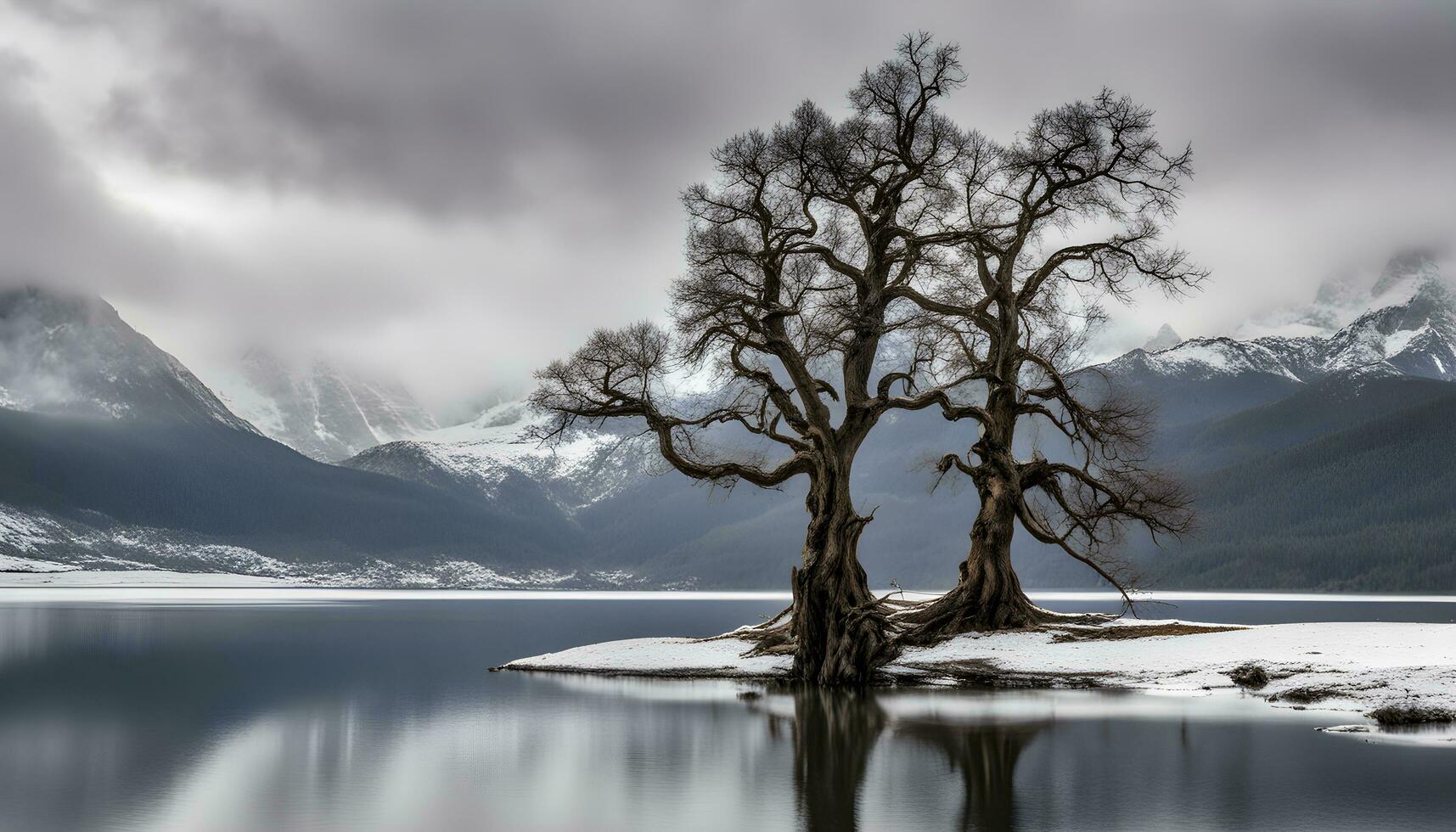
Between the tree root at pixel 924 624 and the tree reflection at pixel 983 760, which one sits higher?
the tree root at pixel 924 624

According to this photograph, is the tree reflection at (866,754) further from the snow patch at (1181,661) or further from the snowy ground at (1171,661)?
the snow patch at (1181,661)

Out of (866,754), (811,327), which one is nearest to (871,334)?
(811,327)

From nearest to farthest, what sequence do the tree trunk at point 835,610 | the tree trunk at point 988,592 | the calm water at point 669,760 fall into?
the calm water at point 669,760, the tree trunk at point 835,610, the tree trunk at point 988,592

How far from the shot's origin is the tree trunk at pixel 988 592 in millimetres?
36000

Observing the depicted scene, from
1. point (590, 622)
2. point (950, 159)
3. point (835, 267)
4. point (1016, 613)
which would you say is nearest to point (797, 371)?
point (835, 267)

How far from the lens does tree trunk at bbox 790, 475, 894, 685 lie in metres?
31.5

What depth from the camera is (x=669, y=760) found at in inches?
784

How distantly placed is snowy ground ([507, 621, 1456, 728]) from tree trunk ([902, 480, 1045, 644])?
1099 mm

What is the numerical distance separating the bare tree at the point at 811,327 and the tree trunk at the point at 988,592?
7.39 ft

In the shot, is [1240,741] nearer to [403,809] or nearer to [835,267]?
[403,809]

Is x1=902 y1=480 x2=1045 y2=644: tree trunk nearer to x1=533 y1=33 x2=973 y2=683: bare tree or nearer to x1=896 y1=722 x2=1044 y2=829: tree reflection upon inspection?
x1=533 y1=33 x2=973 y2=683: bare tree

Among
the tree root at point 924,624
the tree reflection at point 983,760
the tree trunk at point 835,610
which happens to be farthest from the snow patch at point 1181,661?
the tree reflection at point 983,760

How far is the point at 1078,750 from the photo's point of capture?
19.8 metres

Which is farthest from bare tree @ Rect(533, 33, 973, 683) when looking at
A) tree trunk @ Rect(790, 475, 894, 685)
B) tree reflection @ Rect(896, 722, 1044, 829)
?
tree reflection @ Rect(896, 722, 1044, 829)
